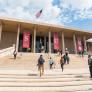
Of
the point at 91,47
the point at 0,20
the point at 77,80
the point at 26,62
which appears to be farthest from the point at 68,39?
the point at 77,80

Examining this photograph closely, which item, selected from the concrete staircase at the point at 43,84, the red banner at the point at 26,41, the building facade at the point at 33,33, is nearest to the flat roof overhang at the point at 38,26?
the building facade at the point at 33,33

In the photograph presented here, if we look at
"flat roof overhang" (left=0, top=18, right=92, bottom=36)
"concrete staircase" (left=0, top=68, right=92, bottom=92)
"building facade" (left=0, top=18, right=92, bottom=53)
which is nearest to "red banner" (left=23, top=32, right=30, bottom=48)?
"building facade" (left=0, top=18, right=92, bottom=53)

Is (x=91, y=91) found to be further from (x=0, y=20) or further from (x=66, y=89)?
(x=0, y=20)

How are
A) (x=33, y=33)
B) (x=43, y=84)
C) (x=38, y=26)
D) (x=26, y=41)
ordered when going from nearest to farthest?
1. (x=43, y=84)
2. (x=26, y=41)
3. (x=38, y=26)
4. (x=33, y=33)

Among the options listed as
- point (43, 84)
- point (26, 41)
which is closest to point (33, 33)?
point (26, 41)

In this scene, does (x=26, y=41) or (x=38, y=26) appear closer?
(x=26, y=41)

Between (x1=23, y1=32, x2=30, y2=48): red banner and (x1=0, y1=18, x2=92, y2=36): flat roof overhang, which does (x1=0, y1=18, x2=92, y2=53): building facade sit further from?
(x1=23, y1=32, x2=30, y2=48): red banner

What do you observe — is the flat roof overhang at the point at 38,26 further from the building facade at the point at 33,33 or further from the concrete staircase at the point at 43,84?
the concrete staircase at the point at 43,84

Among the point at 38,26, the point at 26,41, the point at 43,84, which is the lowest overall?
the point at 43,84

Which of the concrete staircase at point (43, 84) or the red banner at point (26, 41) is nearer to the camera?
the concrete staircase at point (43, 84)

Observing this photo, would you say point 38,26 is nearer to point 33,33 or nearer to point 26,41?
point 33,33

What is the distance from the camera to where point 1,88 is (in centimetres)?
915

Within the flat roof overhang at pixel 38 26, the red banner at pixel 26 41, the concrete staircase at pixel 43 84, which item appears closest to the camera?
the concrete staircase at pixel 43 84

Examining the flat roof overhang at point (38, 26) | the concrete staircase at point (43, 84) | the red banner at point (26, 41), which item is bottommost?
the concrete staircase at point (43, 84)
